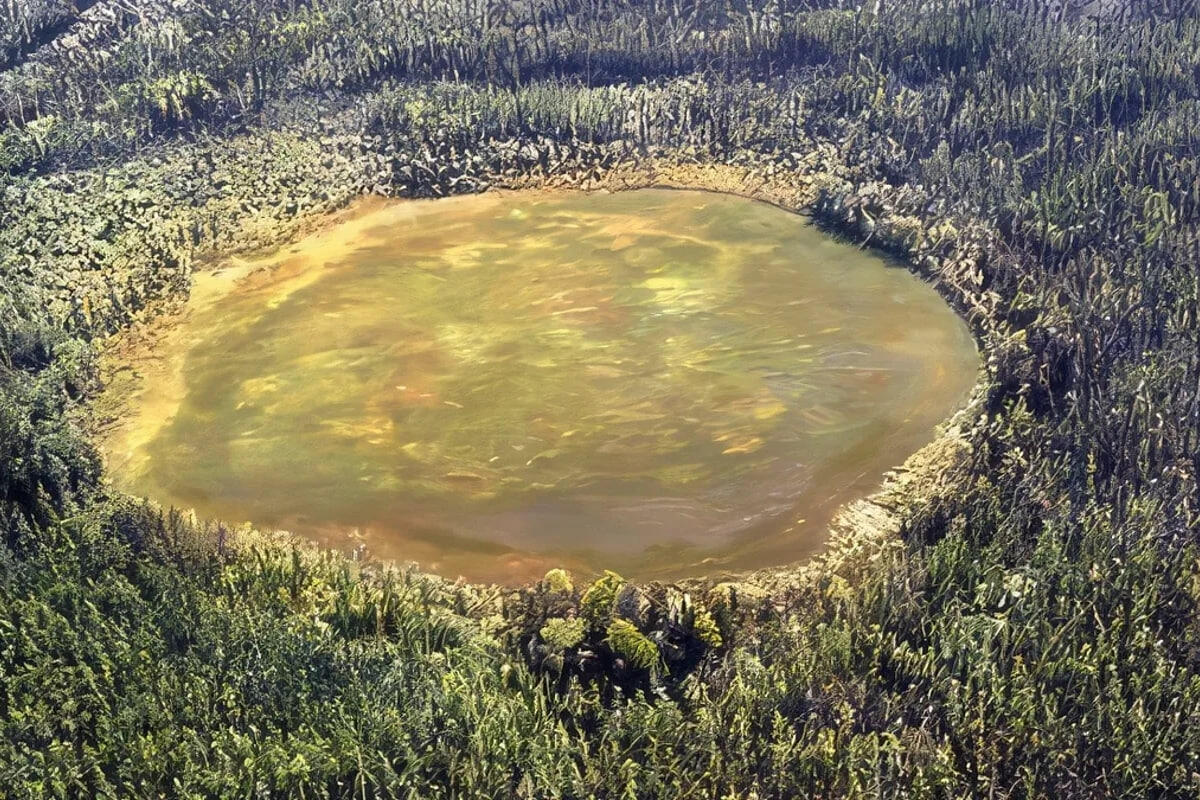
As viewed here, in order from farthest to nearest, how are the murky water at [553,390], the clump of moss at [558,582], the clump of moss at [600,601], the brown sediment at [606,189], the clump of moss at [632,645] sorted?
the murky water at [553,390] → the brown sediment at [606,189] → the clump of moss at [558,582] → the clump of moss at [600,601] → the clump of moss at [632,645]

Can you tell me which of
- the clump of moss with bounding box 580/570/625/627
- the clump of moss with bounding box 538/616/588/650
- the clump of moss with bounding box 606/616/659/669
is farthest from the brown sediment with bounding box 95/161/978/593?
the clump of moss with bounding box 538/616/588/650

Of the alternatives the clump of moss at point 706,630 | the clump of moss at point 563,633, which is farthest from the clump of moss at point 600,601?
the clump of moss at point 706,630

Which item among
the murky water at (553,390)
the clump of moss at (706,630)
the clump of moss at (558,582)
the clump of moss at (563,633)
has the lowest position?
the clump of moss at (706,630)

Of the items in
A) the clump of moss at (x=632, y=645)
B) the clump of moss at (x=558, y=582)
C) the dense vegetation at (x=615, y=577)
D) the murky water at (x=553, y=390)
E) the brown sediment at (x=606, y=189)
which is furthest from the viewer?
the murky water at (x=553, y=390)

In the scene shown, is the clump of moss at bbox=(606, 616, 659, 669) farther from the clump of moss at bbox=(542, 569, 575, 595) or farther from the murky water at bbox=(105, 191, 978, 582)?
the murky water at bbox=(105, 191, 978, 582)

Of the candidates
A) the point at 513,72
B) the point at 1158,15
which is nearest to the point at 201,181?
the point at 513,72

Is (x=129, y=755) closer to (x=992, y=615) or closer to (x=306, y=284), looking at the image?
(x=992, y=615)

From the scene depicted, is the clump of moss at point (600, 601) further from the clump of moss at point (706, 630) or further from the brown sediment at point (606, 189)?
the brown sediment at point (606, 189)
